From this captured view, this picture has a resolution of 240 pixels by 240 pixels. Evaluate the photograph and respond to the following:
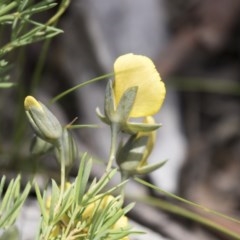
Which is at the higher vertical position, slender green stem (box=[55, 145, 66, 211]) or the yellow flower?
the yellow flower

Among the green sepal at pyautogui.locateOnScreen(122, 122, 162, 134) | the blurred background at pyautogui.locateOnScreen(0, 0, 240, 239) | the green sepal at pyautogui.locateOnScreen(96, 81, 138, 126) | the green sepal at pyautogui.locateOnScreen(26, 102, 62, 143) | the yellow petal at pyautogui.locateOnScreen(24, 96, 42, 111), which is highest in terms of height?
the blurred background at pyautogui.locateOnScreen(0, 0, 240, 239)

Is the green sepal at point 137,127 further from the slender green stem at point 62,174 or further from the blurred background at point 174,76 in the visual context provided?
the blurred background at point 174,76

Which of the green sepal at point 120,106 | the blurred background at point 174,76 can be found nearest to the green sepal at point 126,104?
the green sepal at point 120,106

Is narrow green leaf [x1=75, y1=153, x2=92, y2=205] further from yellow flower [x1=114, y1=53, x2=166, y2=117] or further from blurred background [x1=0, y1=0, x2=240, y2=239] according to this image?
blurred background [x1=0, y1=0, x2=240, y2=239]

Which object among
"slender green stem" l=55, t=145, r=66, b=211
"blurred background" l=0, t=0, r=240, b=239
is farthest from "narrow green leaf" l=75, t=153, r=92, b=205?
"blurred background" l=0, t=0, r=240, b=239

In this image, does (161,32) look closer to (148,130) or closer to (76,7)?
(76,7)

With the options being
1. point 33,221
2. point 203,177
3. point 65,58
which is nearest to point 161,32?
point 65,58

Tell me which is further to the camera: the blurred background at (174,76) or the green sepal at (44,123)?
the blurred background at (174,76)
